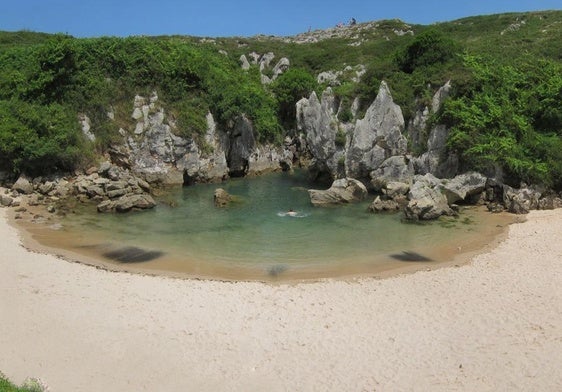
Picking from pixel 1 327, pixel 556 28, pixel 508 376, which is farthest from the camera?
pixel 556 28

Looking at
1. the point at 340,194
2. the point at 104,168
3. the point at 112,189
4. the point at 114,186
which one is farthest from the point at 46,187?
the point at 340,194

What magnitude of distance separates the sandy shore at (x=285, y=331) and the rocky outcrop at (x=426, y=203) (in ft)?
27.3

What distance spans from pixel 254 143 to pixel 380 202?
20873mm

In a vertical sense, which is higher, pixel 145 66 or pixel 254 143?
pixel 145 66

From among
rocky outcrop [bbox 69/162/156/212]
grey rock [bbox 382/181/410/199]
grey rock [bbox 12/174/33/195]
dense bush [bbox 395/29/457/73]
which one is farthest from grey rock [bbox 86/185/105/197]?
dense bush [bbox 395/29/457/73]

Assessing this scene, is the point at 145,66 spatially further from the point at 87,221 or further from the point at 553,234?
the point at 553,234

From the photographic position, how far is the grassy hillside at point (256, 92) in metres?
35.2

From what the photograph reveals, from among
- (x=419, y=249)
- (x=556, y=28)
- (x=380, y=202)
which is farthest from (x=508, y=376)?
(x=556, y=28)

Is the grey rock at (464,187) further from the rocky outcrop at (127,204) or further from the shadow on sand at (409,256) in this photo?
the rocky outcrop at (127,204)

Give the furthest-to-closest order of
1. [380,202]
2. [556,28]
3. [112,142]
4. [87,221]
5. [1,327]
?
[556,28], [112,142], [380,202], [87,221], [1,327]

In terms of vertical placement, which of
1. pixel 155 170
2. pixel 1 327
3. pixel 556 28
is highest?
pixel 556 28

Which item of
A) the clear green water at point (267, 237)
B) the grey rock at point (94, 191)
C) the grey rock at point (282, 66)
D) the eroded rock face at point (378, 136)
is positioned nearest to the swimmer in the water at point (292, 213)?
the clear green water at point (267, 237)

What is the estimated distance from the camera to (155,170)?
43.9 metres

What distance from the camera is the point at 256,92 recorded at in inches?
2085
